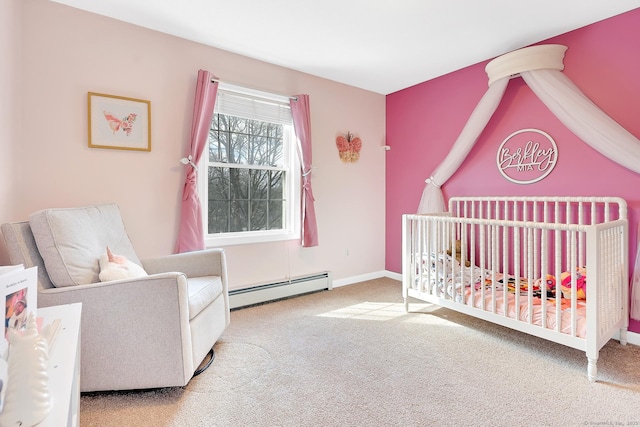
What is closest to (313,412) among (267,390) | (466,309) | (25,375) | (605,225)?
(267,390)

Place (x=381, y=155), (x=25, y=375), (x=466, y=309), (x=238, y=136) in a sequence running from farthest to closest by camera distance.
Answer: (x=381, y=155), (x=238, y=136), (x=466, y=309), (x=25, y=375)

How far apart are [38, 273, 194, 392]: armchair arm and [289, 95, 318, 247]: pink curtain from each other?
1797mm

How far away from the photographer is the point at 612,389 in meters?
1.68

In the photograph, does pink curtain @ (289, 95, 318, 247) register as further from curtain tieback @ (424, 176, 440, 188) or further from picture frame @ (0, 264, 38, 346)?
picture frame @ (0, 264, 38, 346)

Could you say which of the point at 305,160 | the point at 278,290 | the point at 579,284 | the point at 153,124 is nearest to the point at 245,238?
the point at 278,290

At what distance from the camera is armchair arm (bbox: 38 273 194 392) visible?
1558 mm

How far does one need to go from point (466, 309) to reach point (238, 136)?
251 cm

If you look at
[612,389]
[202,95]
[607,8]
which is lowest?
[612,389]

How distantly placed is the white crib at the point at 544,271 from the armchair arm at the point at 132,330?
1.93 m

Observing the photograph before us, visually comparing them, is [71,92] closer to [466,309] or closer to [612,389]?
[466,309]

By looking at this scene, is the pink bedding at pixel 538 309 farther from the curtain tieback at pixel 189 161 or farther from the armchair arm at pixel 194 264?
the curtain tieback at pixel 189 161

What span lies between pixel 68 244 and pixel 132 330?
1.92ft

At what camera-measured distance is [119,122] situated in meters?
2.39

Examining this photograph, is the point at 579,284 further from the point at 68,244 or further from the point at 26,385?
the point at 68,244
